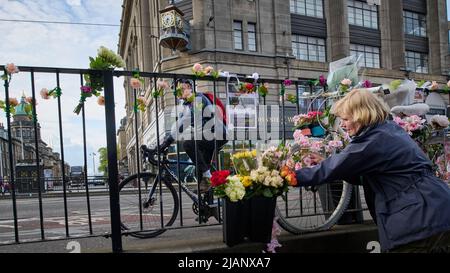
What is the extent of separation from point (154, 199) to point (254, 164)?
207 cm

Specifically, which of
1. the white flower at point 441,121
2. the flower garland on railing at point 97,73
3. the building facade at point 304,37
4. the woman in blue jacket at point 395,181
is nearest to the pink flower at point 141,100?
the flower garland on railing at point 97,73

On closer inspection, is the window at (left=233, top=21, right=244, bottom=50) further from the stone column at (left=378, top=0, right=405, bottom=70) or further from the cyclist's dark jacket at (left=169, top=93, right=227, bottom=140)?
the cyclist's dark jacket at (left=169, top=93, right=227, bottom=140)

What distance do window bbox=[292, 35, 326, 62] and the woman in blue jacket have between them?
94.7 ft

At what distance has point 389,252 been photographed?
2465 millimetres

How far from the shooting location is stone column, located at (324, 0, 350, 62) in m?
31.8

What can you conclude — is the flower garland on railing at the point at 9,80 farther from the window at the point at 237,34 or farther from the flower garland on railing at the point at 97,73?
the window at the point at 237,34

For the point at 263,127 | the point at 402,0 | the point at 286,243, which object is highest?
the point at 402,0

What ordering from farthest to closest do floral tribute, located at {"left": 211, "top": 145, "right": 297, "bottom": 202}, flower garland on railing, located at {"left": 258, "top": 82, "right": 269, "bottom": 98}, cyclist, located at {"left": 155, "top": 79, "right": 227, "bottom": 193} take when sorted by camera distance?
cyclist, located at {"left": 155, "top": 79, "right": 227, "bottom": 193}, flower garland on railing, located at {"left": 258, "top": 82, "right": 269, "bottom": 98}, floral tribute, located at {"left": 211, "top": 145, "right": 297, "bottom": 202}

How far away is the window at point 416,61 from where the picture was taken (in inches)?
1403

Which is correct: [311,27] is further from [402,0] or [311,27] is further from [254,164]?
[254,164]

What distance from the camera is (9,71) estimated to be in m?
3.02

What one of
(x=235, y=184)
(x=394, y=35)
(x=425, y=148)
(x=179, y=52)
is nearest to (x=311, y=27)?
(x=394, y=35)

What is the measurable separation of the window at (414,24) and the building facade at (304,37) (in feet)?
0.30

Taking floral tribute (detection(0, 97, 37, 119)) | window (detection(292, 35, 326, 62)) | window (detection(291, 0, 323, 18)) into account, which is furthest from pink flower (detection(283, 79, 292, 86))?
window (detection(291, 0, 323, 18))
